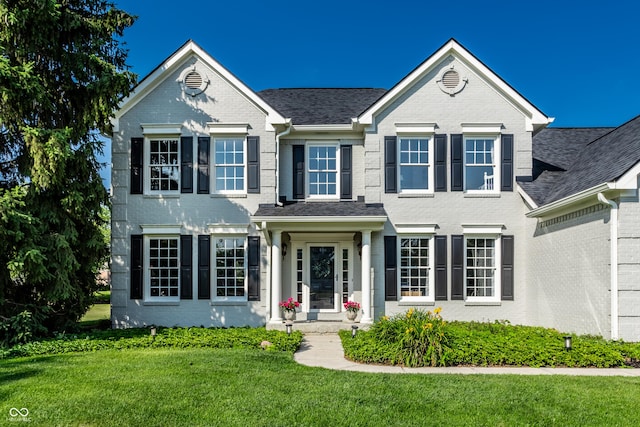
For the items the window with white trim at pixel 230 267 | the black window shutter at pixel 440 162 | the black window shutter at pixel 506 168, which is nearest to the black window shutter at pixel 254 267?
the window with white trim at pixel 230 267

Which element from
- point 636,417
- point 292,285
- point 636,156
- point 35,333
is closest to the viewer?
point 636,417

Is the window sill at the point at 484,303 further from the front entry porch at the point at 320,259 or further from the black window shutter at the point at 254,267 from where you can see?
the black window shutter at the point at 254,267

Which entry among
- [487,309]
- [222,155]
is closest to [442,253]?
[487,309]

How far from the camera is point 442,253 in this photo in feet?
43.9

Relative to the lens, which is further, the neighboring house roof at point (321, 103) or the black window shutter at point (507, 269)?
the neighboring house roof at point (321, 103)

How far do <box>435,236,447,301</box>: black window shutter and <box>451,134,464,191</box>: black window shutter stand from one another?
61.9 inches

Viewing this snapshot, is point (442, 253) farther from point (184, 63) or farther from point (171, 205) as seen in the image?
point (184, 63)

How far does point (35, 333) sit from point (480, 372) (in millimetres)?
9502

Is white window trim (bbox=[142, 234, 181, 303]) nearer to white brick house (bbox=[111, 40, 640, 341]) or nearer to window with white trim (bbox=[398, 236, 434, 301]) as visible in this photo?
white brick house (bbox=[111, 40, 640, 341])

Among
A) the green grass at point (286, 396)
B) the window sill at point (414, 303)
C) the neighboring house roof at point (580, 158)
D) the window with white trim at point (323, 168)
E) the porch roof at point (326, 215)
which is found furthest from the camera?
the window with white trim at point (323, 168)

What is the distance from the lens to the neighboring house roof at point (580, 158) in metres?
10.5

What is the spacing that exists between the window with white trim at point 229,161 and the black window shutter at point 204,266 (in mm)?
1547

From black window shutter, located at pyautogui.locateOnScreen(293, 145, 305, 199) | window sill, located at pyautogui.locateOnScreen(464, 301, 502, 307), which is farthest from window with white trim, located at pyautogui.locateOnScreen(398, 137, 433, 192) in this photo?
window sill, located at pyautogui.locateOnScreen(464, 301, 502, 307)

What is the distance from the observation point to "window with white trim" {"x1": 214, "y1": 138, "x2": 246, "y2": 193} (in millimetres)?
13688
